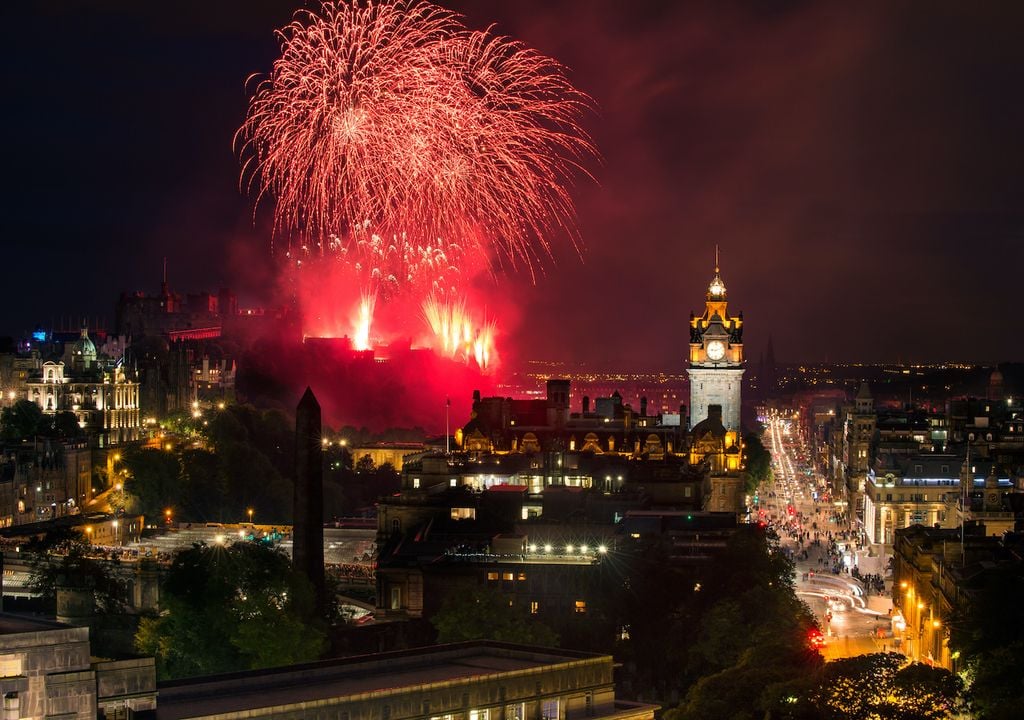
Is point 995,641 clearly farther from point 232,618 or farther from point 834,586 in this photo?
point 834,586

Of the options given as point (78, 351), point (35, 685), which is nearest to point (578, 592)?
point (35, 685)

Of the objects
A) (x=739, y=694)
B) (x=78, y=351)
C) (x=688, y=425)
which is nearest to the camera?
(x=739, y=694)

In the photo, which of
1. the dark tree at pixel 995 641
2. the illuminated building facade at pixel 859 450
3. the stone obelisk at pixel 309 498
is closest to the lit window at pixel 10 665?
the dark tree at pixel 995 641

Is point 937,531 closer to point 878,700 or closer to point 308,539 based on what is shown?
point 308,539

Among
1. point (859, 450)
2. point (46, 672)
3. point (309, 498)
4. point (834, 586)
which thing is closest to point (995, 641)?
point (46, 672)

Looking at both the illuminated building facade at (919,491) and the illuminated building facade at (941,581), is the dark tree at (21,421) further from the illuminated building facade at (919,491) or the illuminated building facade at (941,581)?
the illuminated building facade at (941,581)

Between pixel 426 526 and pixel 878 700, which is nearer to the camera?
pixel 878 700

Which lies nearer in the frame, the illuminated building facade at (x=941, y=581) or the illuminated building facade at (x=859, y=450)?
the illuminated building facade at (x=941, y=581)
